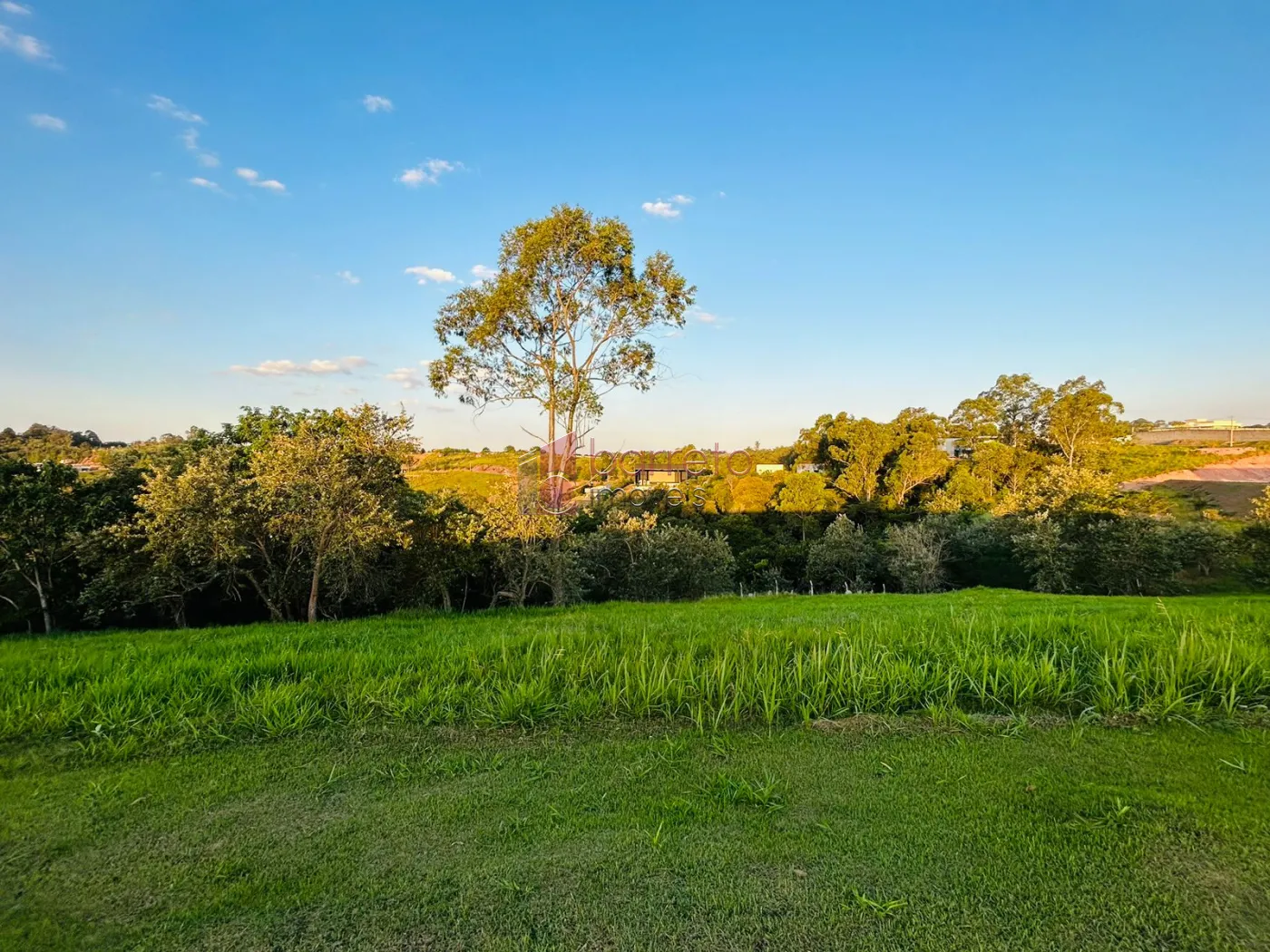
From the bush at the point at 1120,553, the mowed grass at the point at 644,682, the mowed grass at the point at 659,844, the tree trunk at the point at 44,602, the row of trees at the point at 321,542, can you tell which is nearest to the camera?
the mowed grass at the point at 659,844

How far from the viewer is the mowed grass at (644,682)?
13.6ft

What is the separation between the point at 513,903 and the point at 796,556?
117ft

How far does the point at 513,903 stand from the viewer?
225 centimetres

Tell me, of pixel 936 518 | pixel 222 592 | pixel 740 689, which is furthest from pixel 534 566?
pixel 936 518

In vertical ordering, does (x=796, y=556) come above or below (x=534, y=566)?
below

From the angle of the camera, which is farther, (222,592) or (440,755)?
(222,592)

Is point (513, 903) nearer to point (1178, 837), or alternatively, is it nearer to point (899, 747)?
point (899, 747)

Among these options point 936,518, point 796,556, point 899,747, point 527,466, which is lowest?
point 796,556

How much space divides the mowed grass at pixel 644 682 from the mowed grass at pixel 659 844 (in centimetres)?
44

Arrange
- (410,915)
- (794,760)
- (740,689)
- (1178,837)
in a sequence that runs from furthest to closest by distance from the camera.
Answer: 1. (740,689)
2. (794,760)
3. (1178,837)
4. (410,915)

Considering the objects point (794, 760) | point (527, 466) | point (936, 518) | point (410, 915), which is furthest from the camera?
point (936, 518)

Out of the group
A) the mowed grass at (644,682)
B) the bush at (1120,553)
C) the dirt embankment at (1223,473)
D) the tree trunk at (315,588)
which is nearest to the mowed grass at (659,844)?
the mowed grass at (644,682)

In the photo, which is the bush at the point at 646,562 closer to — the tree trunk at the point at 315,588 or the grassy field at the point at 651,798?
the tree trunk at the point at 315,588

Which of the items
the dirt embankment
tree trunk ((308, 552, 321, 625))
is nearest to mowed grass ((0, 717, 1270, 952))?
tree trunk ((308, 552, 321, 625))
